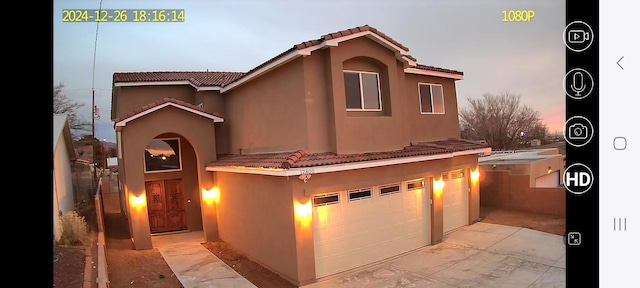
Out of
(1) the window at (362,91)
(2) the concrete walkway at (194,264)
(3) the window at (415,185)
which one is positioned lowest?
(2) the concrete walkway at (194,264)

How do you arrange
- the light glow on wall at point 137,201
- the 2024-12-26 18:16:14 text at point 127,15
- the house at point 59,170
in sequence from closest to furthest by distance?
1. the 2024-12-26 18:16:14 text at point 127,15
2. the house at point 59,170
3. the light glow on wall at point 137,201

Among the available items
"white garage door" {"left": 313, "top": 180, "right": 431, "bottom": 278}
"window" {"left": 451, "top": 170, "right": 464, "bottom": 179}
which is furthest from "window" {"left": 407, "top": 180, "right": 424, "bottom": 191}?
"window" {"left": 451, "top": 170, "right": 464, "bottom": 179}

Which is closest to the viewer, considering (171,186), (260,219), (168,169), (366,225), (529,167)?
(366,225)

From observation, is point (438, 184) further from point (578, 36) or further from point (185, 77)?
point (185, 77)

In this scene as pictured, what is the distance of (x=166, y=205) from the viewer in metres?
10.5

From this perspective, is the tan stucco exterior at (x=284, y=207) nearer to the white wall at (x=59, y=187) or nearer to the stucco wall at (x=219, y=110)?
the stucco wall at (x=219, y=110)

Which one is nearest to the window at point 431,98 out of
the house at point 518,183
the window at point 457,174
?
the window at point 457,174

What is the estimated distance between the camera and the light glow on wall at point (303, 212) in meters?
5.86

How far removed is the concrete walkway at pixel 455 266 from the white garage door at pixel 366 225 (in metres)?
0.24

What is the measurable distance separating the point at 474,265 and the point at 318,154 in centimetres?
355

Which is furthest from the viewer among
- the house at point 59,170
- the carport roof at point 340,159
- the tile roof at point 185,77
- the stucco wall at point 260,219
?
the tile roof at point 185,77

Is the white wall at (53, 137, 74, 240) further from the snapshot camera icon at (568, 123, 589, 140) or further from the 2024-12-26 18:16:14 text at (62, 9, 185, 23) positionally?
the snapshot camera icon at (568, 123, 589, 140)

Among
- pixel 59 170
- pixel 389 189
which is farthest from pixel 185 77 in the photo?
pixel 389 189
